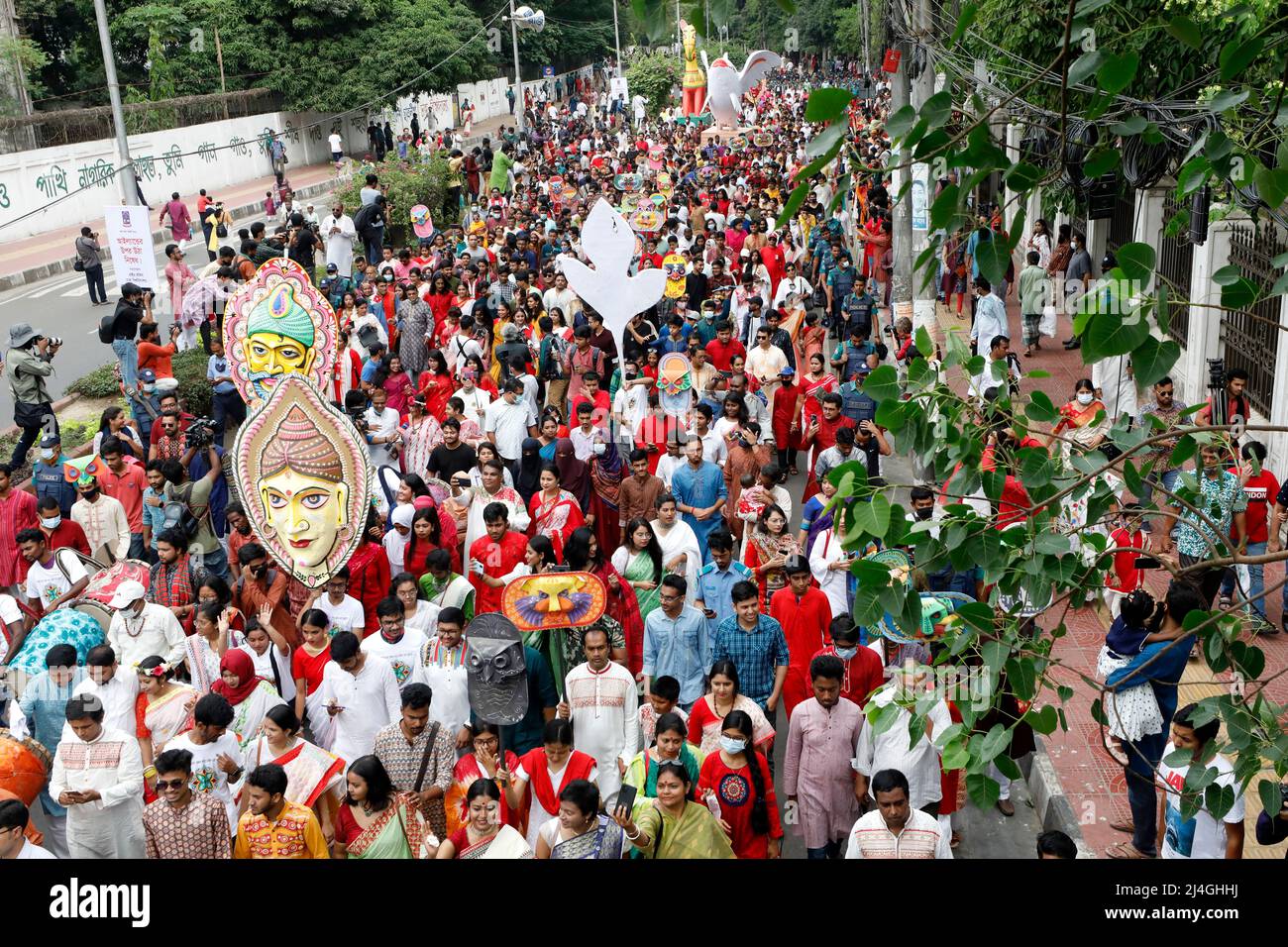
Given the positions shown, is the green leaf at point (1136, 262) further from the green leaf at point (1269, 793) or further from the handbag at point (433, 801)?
the handbag at point (433, 801)

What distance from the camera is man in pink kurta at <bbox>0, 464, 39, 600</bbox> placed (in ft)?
29.9

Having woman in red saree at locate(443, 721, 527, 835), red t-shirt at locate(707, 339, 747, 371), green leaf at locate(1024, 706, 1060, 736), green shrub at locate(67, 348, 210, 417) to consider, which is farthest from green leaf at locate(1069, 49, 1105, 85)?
green shrub at locate(67, 348, 210, 417)

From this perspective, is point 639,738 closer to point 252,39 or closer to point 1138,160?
point 1138,160

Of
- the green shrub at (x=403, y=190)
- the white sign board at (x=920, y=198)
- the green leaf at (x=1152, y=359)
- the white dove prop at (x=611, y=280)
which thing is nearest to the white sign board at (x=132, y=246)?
the white dove prop at (x=611, y=280)

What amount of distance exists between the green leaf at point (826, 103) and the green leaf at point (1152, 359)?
839mm

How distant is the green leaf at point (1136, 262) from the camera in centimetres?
308

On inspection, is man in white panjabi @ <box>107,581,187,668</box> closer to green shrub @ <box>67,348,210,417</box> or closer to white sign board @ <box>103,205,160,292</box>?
green shrub @ <box>67,348,210,417</box>

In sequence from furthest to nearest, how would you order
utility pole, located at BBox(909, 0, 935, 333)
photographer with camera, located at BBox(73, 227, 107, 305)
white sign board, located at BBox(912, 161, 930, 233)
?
photographer with camera, located at BBox(73, 227, 107, 305) → white sign board, located at BBox(912, 161, 930, 233) → utility pole, located at BBox(909, 0, 935, 333)

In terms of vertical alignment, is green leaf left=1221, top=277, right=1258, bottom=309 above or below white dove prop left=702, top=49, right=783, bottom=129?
below

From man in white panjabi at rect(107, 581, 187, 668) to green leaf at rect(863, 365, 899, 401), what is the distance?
500 centimetres

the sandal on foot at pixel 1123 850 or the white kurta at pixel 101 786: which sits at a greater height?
the white kurta at pixel 101 786

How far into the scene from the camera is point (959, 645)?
3352 mm

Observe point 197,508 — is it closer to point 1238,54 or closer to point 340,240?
point 1238,54

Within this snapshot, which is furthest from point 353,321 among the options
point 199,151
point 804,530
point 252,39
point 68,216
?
point 252,39
